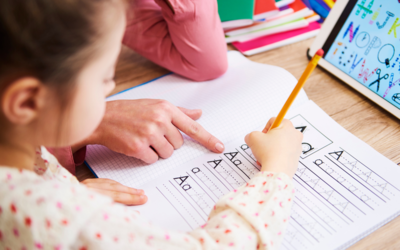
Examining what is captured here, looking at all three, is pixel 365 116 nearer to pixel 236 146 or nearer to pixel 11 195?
pixel 236 146

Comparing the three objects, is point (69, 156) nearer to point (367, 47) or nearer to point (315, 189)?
point (315, 189)

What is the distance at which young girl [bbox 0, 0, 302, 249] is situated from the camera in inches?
11.0

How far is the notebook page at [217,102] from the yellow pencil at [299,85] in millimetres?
98

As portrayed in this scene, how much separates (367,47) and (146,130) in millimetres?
531

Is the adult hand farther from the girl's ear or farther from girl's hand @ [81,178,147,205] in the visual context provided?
the girl's ear

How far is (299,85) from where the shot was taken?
470 mm

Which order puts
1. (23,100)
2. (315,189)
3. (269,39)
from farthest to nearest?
1. (269,39)
2. (315,189)
3. (23,100)

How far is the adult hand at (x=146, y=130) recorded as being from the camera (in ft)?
1.81

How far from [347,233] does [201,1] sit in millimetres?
573

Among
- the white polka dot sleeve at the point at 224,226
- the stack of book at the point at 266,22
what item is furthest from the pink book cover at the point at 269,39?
the white polka dot sleeve at the point at 224,226

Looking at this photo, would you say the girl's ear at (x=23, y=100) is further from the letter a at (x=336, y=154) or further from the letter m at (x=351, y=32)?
the letter m at (x=351, y=32)

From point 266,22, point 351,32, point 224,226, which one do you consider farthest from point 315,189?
point 266,22

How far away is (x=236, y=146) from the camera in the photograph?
60cm

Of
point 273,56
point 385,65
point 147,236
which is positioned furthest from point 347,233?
point 273,56
